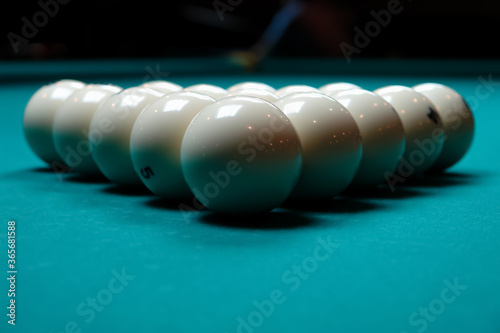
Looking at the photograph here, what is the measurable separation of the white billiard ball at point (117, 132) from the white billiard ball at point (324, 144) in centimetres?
68

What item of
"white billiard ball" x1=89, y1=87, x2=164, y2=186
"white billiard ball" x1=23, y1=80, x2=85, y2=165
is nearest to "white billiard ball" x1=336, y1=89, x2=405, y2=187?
"white billiard ball" x1=89, y1=87, x2=164, y2=186

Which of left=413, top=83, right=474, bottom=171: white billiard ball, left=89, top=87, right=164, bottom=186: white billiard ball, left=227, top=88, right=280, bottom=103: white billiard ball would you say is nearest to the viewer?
left=89, top=87, right=164, bottom=186: white billiard ball

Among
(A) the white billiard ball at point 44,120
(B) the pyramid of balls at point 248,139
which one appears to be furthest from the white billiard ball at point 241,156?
(A) the white billiard ball at point 44,120

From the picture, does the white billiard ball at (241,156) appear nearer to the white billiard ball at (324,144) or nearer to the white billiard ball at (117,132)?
the white billiard ball at (324,144)

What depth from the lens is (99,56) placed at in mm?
15117

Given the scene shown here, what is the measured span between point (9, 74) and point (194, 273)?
8.30 metres

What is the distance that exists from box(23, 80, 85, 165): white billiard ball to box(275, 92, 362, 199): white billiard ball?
1337 mm

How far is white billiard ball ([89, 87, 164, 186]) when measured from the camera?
9.07 ft

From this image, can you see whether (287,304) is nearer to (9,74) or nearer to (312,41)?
(9,74)

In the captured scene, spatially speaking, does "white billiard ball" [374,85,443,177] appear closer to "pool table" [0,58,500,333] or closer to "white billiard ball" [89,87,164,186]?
"pool table" [0,58,500,333]

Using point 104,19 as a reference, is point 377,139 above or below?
above

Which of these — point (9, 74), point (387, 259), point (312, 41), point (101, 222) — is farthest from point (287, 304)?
point (312, 41)

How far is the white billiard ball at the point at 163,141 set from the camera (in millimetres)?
2520

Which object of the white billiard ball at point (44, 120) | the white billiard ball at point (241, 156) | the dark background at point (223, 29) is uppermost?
the white billiard ball at point (241, 156)
